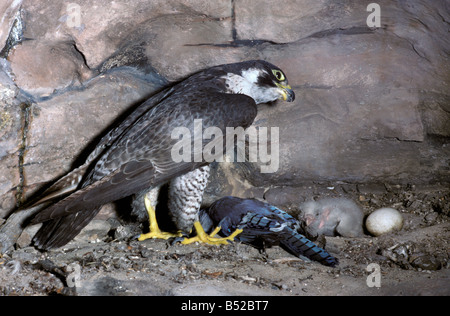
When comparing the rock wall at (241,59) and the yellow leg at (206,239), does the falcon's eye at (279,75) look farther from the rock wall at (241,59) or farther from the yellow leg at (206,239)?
the yellow leg at (206,239)

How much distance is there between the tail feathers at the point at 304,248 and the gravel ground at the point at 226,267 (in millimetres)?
58

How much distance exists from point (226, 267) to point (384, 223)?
138cm

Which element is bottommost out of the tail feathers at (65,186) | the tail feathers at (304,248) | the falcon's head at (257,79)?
the tail feathers at (304,248)

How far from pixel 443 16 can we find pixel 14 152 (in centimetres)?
344

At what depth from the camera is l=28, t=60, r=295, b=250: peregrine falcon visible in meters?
2.92

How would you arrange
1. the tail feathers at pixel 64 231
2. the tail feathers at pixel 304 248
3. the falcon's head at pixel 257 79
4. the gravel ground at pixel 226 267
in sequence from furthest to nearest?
1. the falcon's head at pixel 257 79
2. the tail feathers at pixel 64 231
3. the tail feathers at pixel 304 248
4. the gravel ground at pixel 226 267

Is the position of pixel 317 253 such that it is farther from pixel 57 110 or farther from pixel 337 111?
pixel 57 110

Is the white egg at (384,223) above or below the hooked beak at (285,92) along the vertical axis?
below

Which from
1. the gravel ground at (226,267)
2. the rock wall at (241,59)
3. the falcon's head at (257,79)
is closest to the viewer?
the gravel ground at (226,267)

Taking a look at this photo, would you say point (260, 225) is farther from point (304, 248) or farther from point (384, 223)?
point (384, 223)

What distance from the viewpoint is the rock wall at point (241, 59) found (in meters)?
3.29

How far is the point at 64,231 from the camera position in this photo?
9.97ft

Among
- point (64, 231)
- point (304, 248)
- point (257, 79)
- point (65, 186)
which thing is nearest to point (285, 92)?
point (257, 79)

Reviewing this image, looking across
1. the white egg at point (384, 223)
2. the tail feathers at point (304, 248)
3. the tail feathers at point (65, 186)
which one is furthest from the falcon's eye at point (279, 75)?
the tail feathers at point (65, 186)
